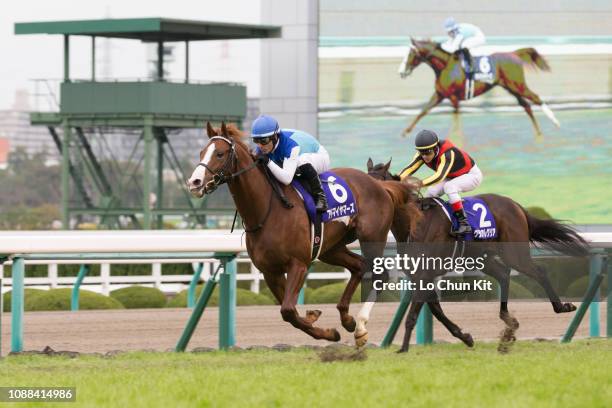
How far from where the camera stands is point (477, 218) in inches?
374

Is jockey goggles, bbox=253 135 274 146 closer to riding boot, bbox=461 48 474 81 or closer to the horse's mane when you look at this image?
the horse's mane

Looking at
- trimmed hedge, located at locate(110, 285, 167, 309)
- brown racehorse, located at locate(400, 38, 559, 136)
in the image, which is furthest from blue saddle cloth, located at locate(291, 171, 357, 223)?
brown racehorse, located at locate(400, 38, 559, 136)

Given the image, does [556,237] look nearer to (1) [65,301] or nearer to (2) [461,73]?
(1) [65,301]

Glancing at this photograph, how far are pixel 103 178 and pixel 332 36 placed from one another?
5.33 m

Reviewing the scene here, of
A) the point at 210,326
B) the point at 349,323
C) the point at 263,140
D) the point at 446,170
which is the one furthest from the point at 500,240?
the point at 210,326

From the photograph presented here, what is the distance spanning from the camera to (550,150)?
28.9 metres

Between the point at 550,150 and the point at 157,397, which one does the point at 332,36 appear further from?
the point at 157,397

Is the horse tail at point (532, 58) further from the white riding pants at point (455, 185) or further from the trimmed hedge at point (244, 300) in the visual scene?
the white riding pants at point (455, 185)

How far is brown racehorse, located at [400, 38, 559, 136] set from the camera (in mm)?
28547

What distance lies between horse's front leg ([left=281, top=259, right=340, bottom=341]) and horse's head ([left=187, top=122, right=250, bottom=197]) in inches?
24.8

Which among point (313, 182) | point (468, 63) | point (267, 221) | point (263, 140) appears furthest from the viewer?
point (468, 63)

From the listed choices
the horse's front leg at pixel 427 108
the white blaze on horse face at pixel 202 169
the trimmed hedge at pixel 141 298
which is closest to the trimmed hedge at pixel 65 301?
the trimmed hedge at pixel 141 298

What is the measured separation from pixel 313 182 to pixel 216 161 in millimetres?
797

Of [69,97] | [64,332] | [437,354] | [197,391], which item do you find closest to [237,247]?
[437,354]
